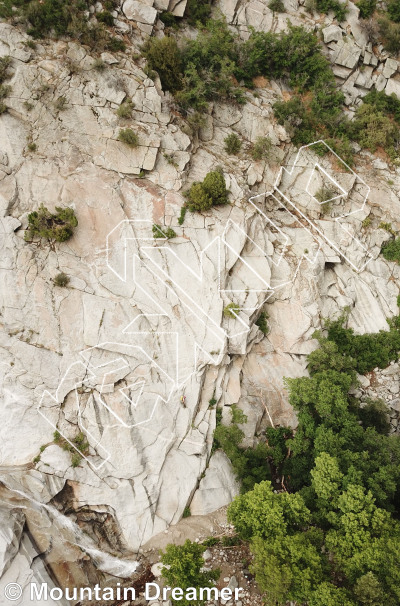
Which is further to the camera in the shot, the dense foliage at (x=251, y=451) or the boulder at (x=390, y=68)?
the boulder at (x=390, y=68)

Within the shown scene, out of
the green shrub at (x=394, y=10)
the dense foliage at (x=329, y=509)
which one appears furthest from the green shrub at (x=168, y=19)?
the dense foliage at (x=329, y=509)

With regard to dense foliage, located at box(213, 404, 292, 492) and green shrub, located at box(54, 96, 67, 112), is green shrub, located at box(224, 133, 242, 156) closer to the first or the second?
green shrub, located at box(54, 96, 67, 112)

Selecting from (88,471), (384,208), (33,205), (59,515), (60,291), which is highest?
(384,208)

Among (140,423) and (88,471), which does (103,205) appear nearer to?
(140,423)

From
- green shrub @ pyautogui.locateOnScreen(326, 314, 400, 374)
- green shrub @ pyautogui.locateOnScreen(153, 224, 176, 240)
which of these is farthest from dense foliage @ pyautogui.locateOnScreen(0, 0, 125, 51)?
green shrub @ pyautogui.locateOnScreen(326, 314, 400, 374)

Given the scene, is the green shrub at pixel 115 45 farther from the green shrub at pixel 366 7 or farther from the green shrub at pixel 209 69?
the green shrub at pixel 366 7

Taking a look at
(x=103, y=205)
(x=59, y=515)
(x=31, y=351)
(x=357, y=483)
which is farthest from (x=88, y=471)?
(x=103, y=205)
